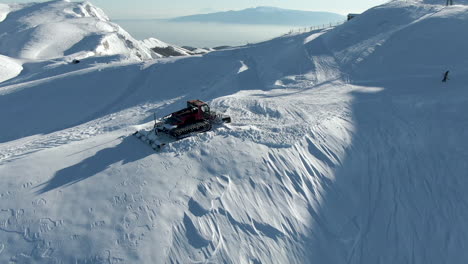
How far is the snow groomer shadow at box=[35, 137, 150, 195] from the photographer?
11.6m

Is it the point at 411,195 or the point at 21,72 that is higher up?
the point at 21,72

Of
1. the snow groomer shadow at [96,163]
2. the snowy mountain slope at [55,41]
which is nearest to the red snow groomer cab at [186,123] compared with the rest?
the snow groomer shadow at [96,163]

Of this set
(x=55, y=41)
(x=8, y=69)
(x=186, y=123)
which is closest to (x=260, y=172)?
(x=186, y=123)

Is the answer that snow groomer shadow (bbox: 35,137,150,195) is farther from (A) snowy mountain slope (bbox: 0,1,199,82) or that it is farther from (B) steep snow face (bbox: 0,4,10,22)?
(B) steep snow face (bbox: 0,4,10,22)

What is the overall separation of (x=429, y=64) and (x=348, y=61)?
6.20m

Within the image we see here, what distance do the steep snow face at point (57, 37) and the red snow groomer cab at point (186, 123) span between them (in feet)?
114

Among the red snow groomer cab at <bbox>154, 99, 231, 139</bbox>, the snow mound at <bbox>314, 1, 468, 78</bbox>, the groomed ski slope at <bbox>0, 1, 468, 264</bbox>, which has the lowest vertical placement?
the groomed ski slope at <bbox>0, 1, 468, 264</bbox>

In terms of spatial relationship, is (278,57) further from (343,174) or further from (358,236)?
(358,236)

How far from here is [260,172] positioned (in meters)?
13.8

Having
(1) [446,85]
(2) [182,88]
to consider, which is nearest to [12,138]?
(2) [182,88]

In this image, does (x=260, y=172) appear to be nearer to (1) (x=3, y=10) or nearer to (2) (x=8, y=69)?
(2) (x=8, y=69)

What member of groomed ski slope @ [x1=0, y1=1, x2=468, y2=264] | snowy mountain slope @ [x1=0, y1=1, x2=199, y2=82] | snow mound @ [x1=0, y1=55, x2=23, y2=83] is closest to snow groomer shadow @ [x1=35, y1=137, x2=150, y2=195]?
groomed ski slope @ [x1=0, y1=1, x2=468, y2=264]

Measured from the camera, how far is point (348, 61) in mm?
27750

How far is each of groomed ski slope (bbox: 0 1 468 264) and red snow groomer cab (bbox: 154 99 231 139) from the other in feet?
1.90
